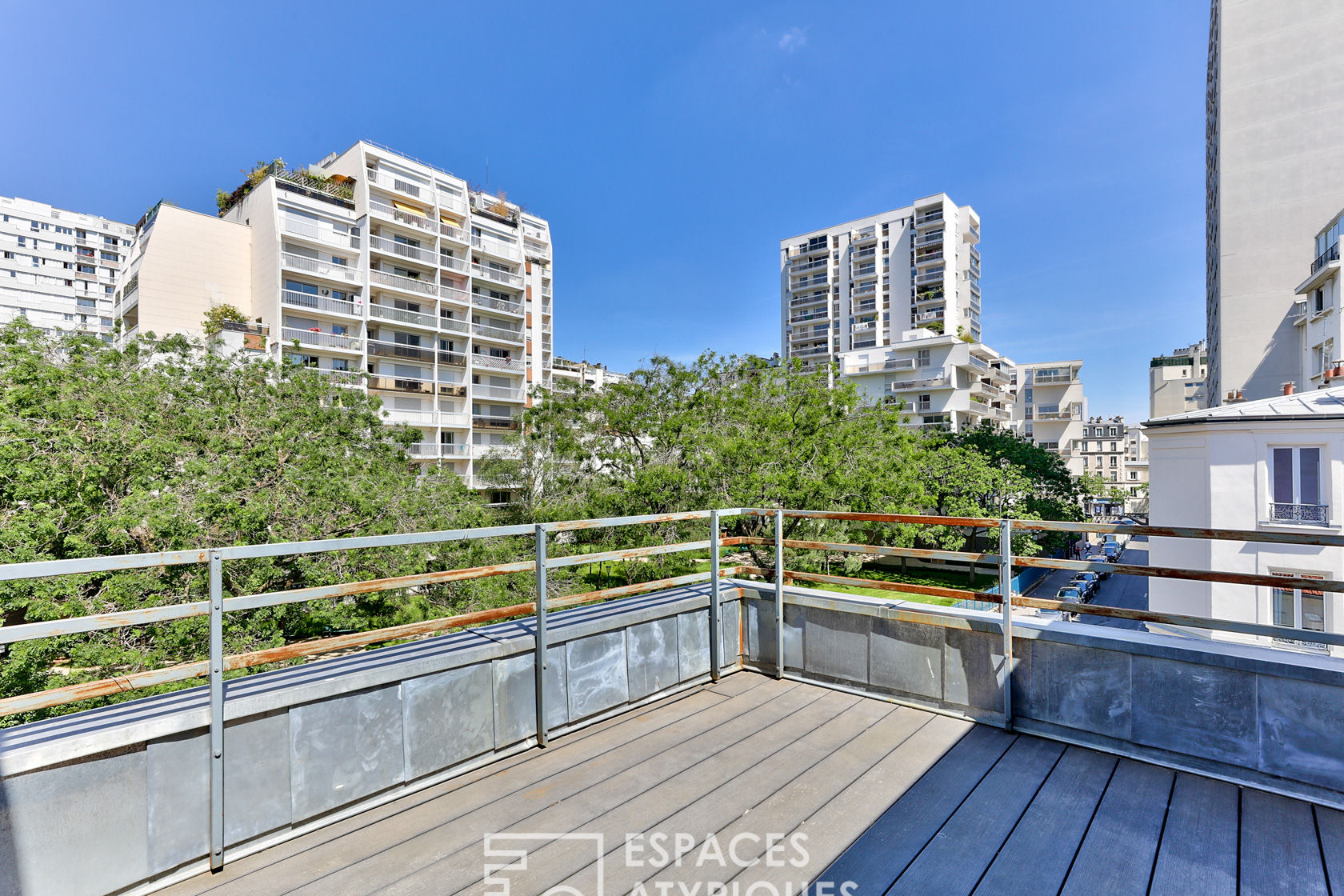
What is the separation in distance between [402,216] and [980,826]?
125ft

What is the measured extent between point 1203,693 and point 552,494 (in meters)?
15.0

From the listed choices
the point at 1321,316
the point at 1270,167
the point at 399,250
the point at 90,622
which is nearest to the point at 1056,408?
the point at 1270,167

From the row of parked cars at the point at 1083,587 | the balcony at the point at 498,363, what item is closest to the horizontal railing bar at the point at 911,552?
the row of parked cars at the point at 1083,587

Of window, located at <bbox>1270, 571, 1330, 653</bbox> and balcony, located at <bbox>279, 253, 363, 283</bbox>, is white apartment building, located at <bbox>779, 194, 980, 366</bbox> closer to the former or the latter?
balcony, located at <bbox>279, 253, 363, 283</bbox>

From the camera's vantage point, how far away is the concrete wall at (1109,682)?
240cm

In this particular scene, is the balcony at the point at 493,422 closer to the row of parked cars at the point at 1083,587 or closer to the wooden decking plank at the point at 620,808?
the row of parked cars at the point at 1083,587

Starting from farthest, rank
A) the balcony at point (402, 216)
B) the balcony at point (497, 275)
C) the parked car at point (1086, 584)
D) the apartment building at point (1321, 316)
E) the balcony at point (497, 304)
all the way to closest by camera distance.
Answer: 1. the balcony at point (497, 275)
2. the balcony at point (497, 304)
3. the balcony at point (402, 216)
4. the parked car at point (1086, 584)
5. the apartment building at point (1321, 316)

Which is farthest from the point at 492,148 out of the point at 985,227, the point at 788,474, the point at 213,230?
the point at 985,227

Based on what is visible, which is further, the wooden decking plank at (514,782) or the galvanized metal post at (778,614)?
the galvanized metal post at (778,614)

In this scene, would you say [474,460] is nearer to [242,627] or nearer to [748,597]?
[242,627]

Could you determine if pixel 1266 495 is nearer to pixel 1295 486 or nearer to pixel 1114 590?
pixel 1295 486

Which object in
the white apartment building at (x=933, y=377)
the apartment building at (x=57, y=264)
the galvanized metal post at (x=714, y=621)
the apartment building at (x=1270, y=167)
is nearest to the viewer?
the galvanized metal post at (x=714, y=621)

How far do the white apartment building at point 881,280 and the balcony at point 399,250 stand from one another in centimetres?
3316

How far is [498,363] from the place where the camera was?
1438 inches
